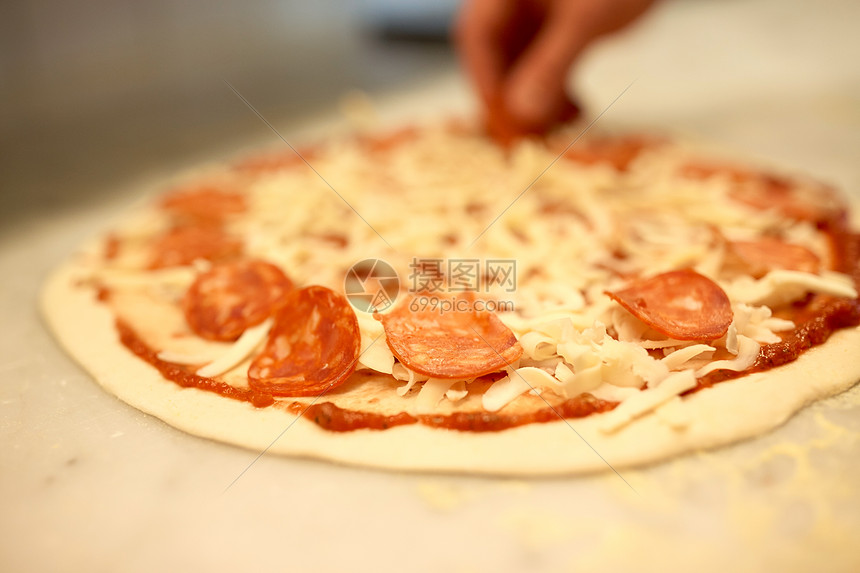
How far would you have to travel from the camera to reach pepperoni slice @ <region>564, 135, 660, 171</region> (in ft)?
8.02

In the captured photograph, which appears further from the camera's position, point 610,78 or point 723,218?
point 610,78

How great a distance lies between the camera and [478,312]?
1386 mm

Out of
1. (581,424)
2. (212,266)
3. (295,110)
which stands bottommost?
(295,110)

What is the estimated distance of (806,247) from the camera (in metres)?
1.68

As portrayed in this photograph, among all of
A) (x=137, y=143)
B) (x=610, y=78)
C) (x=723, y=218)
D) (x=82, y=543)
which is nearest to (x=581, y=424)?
(x=82, y=543)

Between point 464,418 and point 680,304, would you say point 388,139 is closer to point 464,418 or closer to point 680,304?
point 680,304

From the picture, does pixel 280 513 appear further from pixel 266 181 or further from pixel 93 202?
pixel 93 202

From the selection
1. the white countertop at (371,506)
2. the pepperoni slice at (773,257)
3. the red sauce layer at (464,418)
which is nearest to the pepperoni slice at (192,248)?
the white countertop at (371,506)

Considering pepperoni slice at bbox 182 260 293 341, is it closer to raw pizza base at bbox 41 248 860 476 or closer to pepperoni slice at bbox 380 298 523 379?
raw pizza base at bbox 41 248 860 476

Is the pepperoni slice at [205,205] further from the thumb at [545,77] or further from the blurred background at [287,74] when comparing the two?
the thumb at [545,77]

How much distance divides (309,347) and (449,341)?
0.30 metres

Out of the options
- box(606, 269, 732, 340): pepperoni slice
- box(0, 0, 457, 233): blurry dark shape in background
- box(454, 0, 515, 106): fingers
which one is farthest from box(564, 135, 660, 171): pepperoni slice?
box(0, 0, 457, 233): blurry dark shape in background

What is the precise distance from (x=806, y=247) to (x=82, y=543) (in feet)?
5.60

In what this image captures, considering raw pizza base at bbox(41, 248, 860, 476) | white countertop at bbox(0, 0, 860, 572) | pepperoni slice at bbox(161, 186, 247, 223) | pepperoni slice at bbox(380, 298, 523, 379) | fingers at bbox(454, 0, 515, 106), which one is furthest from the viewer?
fingers at bbox(454, 0, 515, 106)
